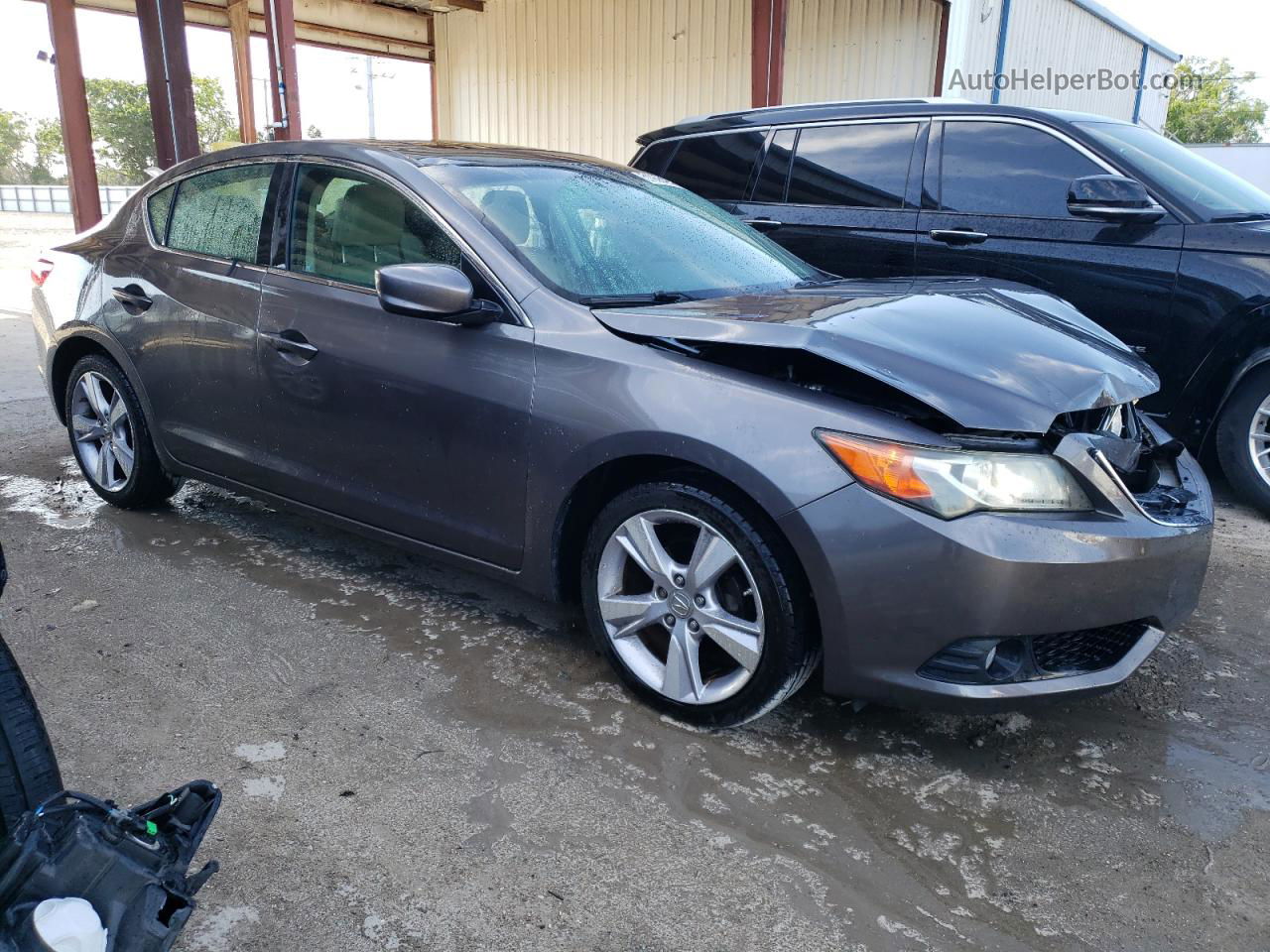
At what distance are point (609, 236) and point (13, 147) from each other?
56585 mm

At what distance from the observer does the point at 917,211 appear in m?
5.14

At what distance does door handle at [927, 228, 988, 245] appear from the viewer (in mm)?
4945

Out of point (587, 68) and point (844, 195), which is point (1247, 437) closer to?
point (844, 195)

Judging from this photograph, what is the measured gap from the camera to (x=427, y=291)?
282 centimetres

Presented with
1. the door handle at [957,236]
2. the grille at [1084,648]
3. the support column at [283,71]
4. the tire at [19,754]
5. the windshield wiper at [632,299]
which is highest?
the support column at [283,71]

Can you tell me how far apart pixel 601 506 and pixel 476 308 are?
675 mm

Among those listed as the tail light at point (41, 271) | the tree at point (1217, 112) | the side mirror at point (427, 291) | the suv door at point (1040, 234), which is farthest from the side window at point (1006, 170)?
the tree at point (1217, 112)

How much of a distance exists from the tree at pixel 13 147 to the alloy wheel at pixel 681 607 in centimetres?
5668

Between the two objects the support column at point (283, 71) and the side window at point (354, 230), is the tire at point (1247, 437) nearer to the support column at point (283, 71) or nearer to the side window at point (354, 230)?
the side window at point (354, 230)

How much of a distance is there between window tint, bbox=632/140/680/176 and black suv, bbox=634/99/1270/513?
0.45m

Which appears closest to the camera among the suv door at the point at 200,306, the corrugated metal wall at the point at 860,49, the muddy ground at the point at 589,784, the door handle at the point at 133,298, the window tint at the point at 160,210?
the muddy ground at the point at 589,784

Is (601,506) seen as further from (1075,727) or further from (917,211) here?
(917,211)

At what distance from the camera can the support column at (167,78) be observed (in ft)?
26.5

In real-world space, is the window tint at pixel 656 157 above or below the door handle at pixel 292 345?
above
